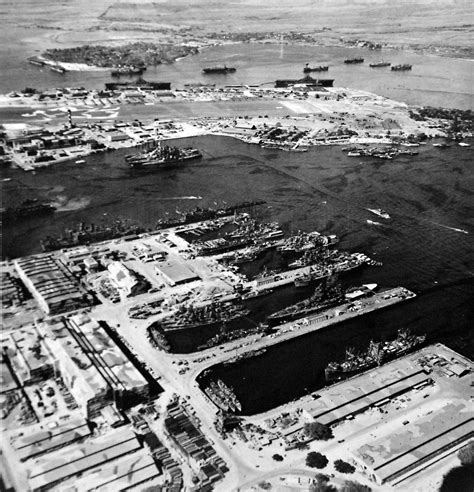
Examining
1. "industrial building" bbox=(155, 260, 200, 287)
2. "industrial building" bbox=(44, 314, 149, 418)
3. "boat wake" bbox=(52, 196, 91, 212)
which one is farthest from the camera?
"boat wake" bbox=(52, 196, 91, 212)

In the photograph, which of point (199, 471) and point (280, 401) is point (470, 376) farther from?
point (199, 471)

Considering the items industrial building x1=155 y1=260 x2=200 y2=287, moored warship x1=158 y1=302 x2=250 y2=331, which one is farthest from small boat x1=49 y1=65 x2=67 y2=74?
moored warship x1=158 y1=302 x2=250 y2=331

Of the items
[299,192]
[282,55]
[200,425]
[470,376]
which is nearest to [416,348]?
[470,376]

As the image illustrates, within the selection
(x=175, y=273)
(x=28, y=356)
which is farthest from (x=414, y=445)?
(x=175, y=273)

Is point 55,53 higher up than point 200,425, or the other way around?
point 55,53

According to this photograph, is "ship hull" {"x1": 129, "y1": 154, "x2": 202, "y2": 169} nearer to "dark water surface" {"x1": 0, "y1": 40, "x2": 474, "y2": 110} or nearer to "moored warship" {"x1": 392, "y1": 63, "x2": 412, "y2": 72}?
"dark water surface" {"x1": 0, "y1": 40, "x2": 474, "y2": 110}
